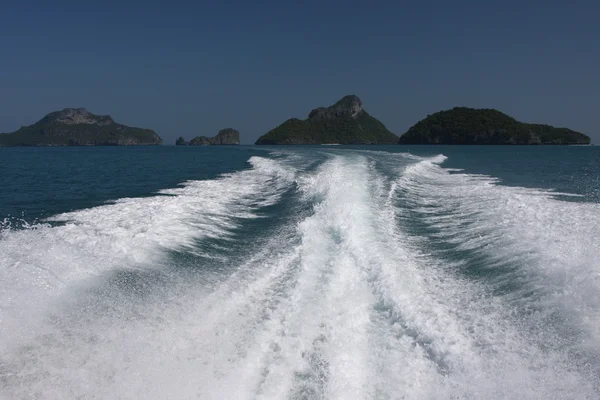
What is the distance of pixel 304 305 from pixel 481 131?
110m

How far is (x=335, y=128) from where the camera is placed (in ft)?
512

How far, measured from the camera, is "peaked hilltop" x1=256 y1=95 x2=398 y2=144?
147587 mm

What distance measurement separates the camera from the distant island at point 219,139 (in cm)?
14988

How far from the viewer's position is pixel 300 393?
3.43m

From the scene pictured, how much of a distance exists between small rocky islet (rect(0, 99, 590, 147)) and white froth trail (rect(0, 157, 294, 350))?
103 meters

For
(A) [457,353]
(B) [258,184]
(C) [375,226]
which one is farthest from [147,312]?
(B) [258,184]

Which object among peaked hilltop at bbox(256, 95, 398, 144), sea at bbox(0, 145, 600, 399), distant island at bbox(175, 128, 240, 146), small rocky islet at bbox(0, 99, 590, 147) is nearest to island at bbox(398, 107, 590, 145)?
small rocky islet at bbox(0, 99, 590, 147)

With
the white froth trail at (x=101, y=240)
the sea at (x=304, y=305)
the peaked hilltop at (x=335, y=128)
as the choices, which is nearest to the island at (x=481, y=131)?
the peaked hilltop at (x=335, y=128)

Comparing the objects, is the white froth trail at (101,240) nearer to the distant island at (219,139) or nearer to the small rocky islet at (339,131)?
the small rocky islet at (339,131)

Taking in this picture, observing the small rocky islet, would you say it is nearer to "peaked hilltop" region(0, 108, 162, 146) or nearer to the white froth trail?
"peaked hilltop" region(0, 108, 162, 146)

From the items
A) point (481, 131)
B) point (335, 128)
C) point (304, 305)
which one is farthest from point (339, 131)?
point (304, 305)

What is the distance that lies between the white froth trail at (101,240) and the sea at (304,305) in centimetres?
4

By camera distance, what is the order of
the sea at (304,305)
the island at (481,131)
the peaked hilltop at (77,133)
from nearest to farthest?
the sea at (304,305) → the island at (481,131) → the peaked hilltop at (77,133)

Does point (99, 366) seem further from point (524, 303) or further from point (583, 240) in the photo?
point (583, 240)
